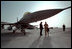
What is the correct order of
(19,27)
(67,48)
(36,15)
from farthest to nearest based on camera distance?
(19,27), (36,15), (67,48)

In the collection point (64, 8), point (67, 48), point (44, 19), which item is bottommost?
point (67, 48)

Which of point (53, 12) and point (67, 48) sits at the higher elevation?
point (53, 12)

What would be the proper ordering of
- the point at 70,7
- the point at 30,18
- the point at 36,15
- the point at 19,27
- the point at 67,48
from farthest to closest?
the point at 19,27 < the point at 30,18 < the point at 36,15 < the point at 70,7 < the point at 67,48

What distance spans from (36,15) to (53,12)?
2779 millimetres

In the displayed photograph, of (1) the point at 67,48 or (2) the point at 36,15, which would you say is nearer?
(1) the point at 67,48

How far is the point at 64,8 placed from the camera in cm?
1903

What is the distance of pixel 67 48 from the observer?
30.8ft

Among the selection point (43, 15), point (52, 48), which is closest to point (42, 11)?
point (43, 15)

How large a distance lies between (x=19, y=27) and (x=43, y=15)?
767 cm

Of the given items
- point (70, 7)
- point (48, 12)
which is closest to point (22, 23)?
point (48, 12)

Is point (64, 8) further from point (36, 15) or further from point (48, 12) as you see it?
point (36, 15)

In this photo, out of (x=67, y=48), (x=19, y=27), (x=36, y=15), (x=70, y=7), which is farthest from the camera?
(x=19, y=27)

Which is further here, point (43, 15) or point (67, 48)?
point (43, 15)

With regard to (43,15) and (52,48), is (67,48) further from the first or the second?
(43,15)
